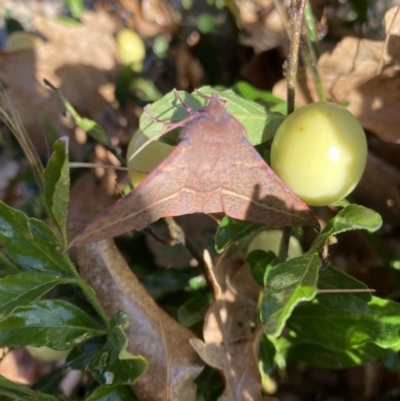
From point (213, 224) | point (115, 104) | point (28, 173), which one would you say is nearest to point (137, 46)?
point (115, 104)

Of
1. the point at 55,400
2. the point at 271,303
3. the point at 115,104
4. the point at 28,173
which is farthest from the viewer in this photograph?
the point at 115,104

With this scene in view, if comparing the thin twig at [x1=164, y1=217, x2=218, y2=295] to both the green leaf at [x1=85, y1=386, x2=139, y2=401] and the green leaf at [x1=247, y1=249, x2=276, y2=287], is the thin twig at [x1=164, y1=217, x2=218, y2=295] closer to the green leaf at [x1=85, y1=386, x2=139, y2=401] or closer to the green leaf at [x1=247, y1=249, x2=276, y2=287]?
the green leaf at [x1=247, y1=249, x2=276, y2=287]

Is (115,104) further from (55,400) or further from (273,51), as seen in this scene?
(55,400)

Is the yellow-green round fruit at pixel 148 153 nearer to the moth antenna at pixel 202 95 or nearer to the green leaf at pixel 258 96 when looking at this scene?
the moth antenna at pixel 202 95

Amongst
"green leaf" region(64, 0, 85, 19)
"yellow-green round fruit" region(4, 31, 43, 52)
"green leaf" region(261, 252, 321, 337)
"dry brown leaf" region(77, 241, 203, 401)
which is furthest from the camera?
"green leaf" region(64, 0, 85, 19)

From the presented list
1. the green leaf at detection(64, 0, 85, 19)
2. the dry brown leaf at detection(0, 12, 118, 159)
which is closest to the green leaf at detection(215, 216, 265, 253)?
the dry brown leaf at detection(0, 12, 118, 159)

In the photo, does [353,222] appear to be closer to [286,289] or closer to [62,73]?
[286,289]
